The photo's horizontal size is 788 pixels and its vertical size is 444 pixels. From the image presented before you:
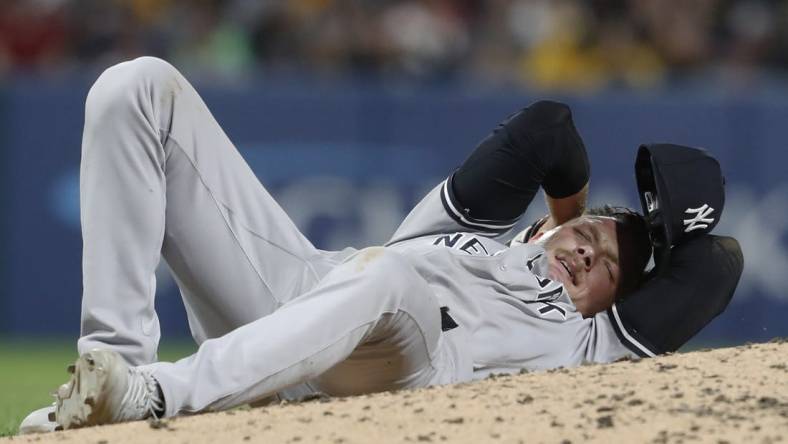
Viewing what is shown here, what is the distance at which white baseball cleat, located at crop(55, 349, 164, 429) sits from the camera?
330cm

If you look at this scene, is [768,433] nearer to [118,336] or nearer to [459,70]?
[118,336]

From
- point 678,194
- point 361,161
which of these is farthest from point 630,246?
point 361,161

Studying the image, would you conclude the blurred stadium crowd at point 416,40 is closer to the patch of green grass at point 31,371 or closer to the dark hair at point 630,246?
the patch of green grass at point 31,371

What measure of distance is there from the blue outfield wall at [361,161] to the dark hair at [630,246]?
4310 mm

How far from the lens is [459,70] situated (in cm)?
1013

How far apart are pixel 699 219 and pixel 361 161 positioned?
5062mm

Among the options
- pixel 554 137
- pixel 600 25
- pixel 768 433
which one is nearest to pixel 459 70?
pixel 600 25

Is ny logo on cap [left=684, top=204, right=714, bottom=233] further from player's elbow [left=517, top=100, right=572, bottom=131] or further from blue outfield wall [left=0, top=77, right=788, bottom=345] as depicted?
blue outfield wall [left=0, top=77, right=788, bottom=345]

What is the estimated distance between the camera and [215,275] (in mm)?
3969

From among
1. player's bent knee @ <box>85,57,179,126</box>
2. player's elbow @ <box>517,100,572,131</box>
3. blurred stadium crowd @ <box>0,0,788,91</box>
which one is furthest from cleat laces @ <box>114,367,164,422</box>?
blurred stadium crowd @ <box>0,0,788,91</box>

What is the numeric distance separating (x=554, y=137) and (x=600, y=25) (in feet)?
20.8

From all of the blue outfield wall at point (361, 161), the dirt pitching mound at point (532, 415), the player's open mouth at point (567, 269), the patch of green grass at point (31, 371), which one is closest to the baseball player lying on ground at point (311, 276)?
the player's open mouth at point (567, 269)

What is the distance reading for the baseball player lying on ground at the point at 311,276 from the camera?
3.44 meters

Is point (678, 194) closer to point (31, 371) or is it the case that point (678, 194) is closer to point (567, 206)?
point (567, 206)
